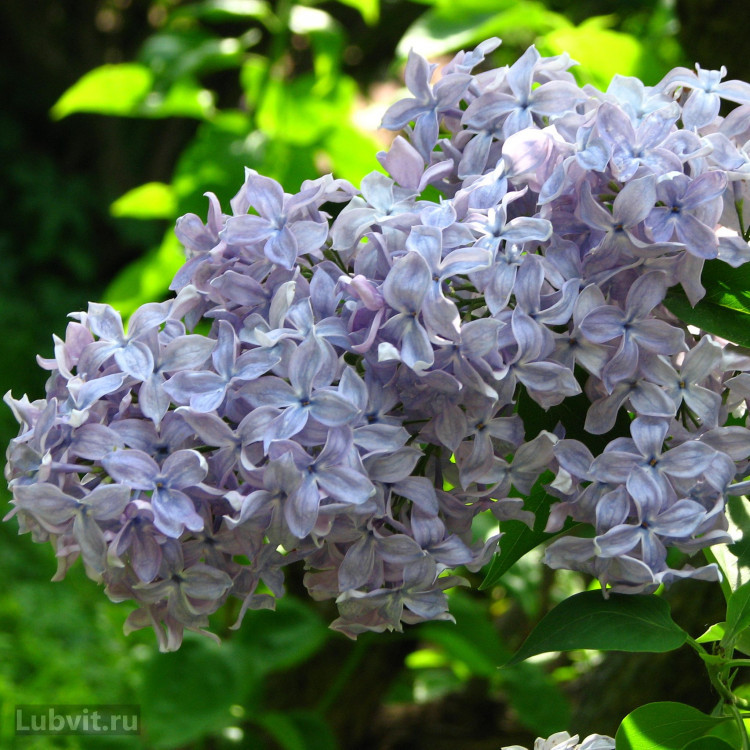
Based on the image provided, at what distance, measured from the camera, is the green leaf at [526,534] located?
0.39 metres

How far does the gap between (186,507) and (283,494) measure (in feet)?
0.11

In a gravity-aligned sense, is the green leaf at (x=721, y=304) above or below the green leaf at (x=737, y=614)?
above

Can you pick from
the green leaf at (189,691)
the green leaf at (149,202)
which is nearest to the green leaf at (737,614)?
the green leaf at (189,691)

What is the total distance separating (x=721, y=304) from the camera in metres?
0.37

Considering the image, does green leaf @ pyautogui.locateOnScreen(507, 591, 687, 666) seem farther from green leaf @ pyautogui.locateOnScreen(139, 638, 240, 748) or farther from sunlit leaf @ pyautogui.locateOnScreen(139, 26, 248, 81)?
sunlit leaf @ pyautogui.locateOnScreen(139, 26, 248, 81)

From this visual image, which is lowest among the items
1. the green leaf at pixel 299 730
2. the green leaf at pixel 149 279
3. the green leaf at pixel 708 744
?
the green leaf at pixel 299 730

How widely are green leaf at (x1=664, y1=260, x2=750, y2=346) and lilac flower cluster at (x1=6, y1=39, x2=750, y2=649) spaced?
0.03 ft

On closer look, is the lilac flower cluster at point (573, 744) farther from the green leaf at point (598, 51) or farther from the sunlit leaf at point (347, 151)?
the sunlit leaf at point (347, 151)

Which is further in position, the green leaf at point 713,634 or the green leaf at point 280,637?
the green leaf at point 280,637

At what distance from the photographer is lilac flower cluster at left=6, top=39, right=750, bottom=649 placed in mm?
326

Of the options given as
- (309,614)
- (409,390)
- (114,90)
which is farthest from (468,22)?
(409,390)

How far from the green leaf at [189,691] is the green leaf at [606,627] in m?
0.60

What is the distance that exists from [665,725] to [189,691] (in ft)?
2.19

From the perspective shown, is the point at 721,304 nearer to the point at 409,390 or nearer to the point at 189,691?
the point at 409,390
